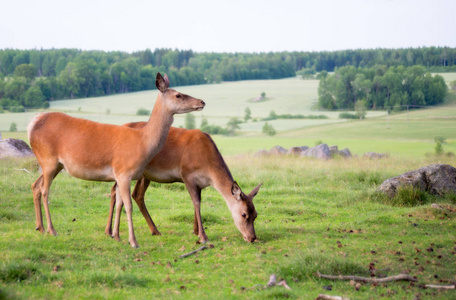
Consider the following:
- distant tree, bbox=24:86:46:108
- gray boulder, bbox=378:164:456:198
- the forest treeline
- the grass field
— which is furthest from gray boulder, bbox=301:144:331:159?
distant tree, bbox=24:86:46:108

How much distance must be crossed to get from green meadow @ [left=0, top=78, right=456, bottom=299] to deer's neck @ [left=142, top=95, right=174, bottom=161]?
1.77 metres

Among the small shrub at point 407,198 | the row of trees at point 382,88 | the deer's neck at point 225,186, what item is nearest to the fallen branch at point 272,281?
the deer's neck at point 225,186

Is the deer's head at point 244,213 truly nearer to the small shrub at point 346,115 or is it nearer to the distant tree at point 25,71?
the small shrub at point 346,115

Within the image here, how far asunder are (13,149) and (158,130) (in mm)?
13736

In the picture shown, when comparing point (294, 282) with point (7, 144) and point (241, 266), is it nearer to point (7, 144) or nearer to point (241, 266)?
point (241, 266)

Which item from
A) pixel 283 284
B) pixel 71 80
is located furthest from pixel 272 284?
pixel 71 80

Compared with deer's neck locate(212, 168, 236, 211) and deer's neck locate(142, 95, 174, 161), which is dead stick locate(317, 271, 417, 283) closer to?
deer's neck locate(212, 168, 236, 211)

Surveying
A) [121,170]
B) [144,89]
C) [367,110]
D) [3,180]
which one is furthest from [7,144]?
[144,89]

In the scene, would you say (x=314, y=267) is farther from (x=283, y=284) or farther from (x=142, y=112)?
(x=142, y=112)

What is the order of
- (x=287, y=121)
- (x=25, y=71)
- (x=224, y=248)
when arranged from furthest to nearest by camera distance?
1. (x=25, y=71)
2. (x=287, y=121)
3. (x=224, y=248)

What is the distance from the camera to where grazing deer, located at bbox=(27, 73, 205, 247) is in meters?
9.45

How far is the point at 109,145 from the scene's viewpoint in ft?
31.5

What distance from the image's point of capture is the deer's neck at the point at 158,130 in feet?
31.3

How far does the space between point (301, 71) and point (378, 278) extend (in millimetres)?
124533
